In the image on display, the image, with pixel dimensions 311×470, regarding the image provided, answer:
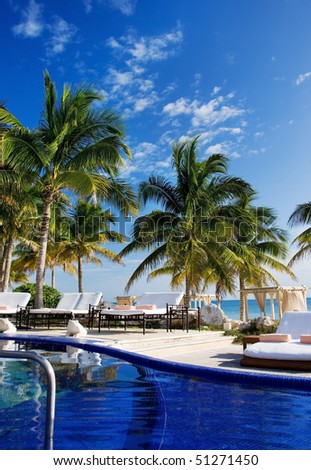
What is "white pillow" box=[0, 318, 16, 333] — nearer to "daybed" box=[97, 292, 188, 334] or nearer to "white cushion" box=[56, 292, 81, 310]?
"daybed" box=[97, 292, 188, 334]

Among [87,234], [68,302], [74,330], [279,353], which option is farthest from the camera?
[87,234]

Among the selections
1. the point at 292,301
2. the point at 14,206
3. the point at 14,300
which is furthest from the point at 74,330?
the point at 14,206

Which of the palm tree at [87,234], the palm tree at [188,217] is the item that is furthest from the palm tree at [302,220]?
the palm tree at [87,234]

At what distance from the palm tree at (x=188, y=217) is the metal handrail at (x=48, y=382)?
11856 millimetres

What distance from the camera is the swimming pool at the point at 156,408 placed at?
326 cm

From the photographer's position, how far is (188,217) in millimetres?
15031

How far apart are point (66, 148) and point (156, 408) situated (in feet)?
36.2

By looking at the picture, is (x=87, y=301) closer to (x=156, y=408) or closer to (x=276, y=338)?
(x=276, y=338)

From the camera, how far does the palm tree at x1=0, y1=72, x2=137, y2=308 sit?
12.8 m

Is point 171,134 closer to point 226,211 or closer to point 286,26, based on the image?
point 226,211

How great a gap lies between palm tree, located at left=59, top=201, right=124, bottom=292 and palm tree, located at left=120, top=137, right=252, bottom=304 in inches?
289

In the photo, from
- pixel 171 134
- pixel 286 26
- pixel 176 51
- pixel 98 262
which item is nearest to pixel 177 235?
pixel 171 134

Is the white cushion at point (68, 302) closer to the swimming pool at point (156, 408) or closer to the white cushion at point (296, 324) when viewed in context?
the swimming pool at point (156, 408)
